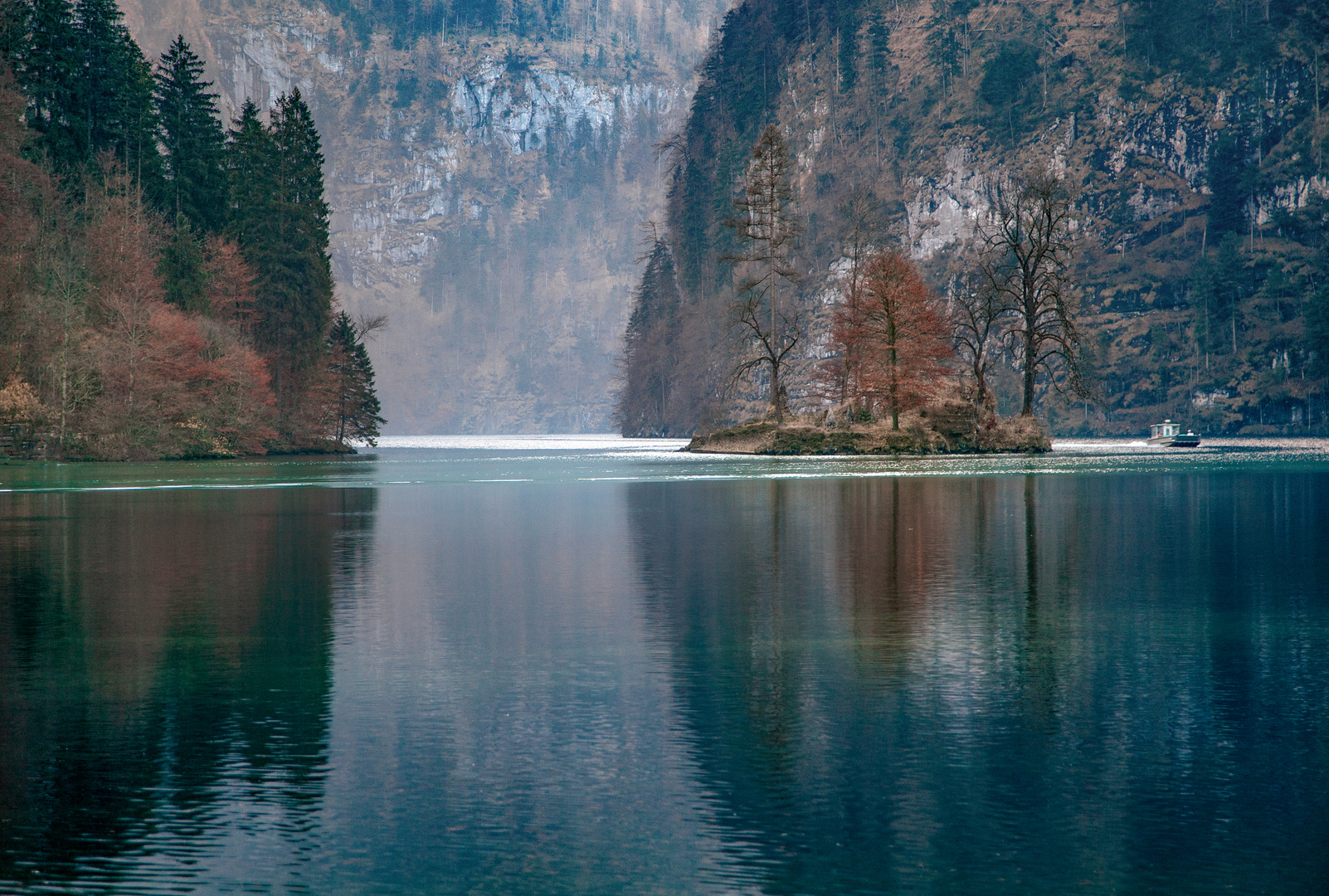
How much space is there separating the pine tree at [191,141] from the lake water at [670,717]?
274ft

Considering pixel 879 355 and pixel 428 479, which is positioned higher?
pixel 879 355

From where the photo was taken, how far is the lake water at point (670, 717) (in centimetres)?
665

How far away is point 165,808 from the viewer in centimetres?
752

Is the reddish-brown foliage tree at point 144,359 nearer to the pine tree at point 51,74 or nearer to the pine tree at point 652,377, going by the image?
the pine tree at point 51,74

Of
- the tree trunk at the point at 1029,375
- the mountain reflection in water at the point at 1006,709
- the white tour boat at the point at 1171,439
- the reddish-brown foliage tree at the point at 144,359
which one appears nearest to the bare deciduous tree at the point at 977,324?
the tree trunk at the point at 1029,375

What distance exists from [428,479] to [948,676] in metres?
45.1

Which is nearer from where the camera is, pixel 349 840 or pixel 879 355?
pixel 349 840

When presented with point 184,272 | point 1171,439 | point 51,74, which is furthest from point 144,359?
point 1171,439

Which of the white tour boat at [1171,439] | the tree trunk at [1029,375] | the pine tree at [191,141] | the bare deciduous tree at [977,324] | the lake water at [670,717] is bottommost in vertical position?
the lake water at [670,717]

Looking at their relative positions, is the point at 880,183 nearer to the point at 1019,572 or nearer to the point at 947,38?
the point at 947,38

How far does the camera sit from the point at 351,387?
11712 centimetres

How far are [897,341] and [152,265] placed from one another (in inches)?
1767

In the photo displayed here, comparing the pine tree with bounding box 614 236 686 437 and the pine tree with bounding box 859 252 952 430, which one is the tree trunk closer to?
the pine tree with bounding box 859 252 952 430

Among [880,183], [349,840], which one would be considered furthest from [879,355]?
[880,183]
